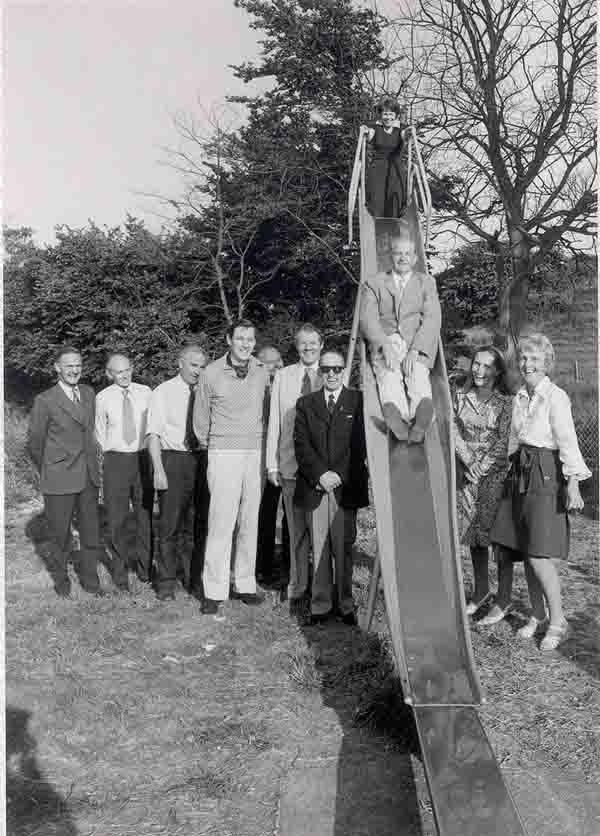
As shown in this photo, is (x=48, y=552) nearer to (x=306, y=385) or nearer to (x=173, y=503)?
(x=173, y=503)

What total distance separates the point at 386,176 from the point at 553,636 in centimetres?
536

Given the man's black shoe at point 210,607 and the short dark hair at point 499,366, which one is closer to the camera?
the short dark hair at point 499,366

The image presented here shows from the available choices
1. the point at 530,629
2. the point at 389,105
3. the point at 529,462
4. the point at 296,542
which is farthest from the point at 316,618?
the point at 389,105

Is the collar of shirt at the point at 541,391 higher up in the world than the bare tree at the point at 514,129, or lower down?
lower down

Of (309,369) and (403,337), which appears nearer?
(309,369)

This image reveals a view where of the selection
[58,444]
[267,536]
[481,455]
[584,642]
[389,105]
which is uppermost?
[389,105]

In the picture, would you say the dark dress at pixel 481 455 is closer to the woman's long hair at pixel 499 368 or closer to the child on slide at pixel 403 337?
the woman's long hair at pixel 499 368

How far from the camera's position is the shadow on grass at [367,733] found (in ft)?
10.4

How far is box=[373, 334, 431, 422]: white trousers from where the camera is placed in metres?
5.43

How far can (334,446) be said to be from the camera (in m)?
5.44

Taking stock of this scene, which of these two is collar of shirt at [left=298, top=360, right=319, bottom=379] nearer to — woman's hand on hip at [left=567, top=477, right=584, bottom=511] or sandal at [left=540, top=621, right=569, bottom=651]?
woman's hand on hip at [left=567, top=477, right=584, bottom=511]

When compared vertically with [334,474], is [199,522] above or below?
below

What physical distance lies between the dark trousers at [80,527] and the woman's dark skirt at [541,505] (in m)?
3.40

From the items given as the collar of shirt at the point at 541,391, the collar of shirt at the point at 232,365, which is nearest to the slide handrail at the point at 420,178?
the collar of shirt at the point at 232,365
